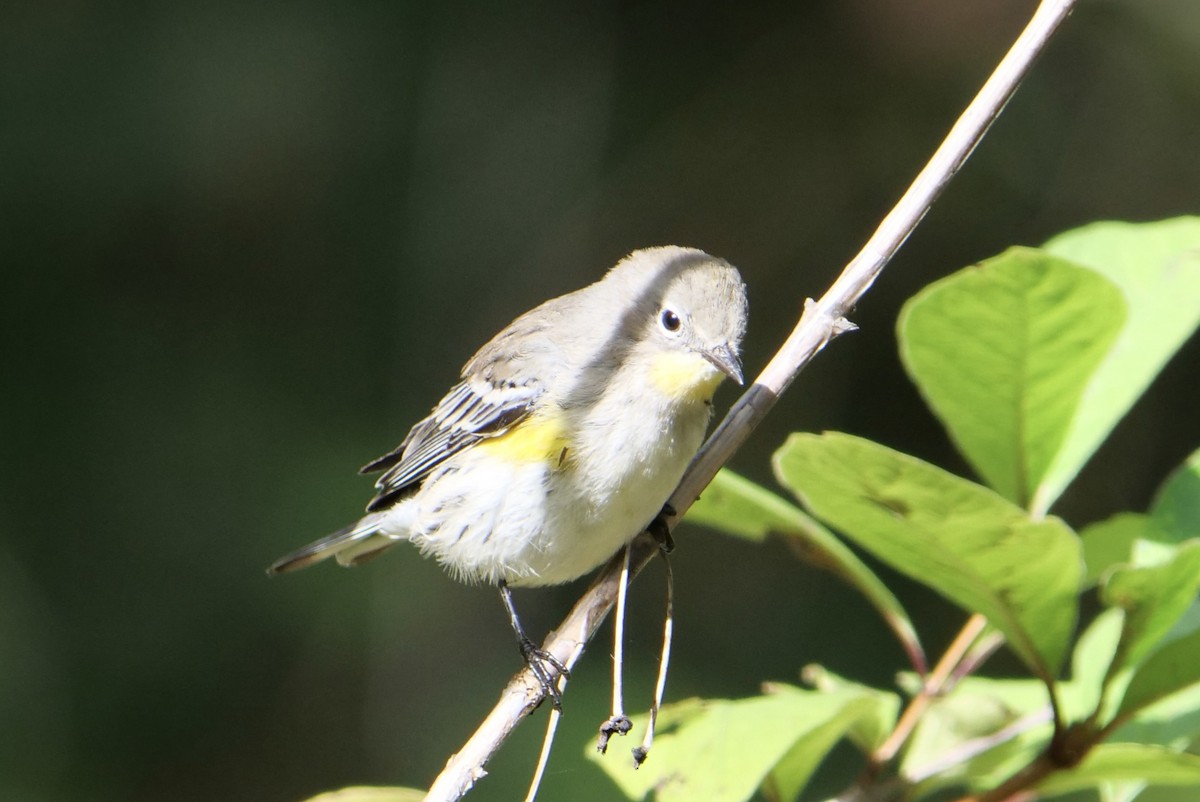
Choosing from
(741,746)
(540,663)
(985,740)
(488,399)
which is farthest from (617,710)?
(488,399)

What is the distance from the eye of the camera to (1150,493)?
437 cm

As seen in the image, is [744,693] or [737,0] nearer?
[744,693]

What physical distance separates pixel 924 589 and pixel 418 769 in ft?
5.71

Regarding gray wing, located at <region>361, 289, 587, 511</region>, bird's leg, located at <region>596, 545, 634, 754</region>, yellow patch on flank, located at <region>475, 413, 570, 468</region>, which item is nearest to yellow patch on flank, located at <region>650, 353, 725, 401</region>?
yellow patch on flank, located at <region>475, 413, 570, 468</region>

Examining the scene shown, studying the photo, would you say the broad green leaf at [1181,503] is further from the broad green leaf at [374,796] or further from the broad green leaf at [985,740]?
the broad green leaf at [374,796]

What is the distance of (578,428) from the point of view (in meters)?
2.13

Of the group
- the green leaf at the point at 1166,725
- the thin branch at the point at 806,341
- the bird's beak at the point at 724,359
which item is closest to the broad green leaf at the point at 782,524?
the thin branch at the point at 806,341

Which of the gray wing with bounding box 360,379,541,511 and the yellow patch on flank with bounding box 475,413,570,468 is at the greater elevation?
the yellow patch on flank with bounding box 475,413,570,468

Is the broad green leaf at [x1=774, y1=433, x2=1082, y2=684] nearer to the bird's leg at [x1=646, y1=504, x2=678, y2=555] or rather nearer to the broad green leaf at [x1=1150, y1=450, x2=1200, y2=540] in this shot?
the broad green leaf at [x1=1150, y1=450, x2=1200, y2=540]

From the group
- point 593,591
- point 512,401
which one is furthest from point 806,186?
point 593,591

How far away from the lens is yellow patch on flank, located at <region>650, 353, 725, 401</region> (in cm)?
212

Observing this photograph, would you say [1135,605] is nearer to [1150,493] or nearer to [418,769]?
[418,769]

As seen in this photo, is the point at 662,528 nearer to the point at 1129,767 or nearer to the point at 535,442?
the point at 535,442

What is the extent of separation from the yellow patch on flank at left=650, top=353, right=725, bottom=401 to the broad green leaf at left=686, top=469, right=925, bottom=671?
1.78 ft
